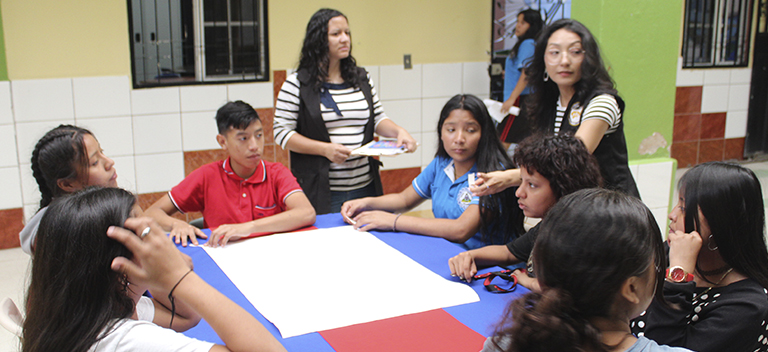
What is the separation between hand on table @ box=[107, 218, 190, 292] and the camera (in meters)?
1.08

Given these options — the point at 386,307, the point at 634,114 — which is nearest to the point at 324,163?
the point at 386,307

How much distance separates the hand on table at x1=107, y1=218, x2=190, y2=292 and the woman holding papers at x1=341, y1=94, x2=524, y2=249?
117 centimetres

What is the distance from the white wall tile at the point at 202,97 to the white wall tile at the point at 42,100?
70 centimetres

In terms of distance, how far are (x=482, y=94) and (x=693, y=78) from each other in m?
2.36

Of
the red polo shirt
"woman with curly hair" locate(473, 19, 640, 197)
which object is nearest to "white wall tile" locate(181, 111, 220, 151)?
the red polo shirt

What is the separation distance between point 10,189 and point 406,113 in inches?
112

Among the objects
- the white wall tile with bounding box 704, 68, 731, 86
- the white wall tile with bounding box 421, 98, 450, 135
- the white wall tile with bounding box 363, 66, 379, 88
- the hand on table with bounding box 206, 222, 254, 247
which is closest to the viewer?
the hand on table with bounding box 206, 222, 254, 247

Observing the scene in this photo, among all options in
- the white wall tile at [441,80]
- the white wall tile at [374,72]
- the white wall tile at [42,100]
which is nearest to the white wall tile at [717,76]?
the white wall tile at [441,80]

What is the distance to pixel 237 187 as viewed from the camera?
249cm

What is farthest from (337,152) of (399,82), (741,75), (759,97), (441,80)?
(759,97)

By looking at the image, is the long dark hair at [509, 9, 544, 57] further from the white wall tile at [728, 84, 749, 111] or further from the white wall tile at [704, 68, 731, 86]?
the white wall tile at [728, 84, 749, 111]

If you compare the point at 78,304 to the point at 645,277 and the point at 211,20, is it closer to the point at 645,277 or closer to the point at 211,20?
the point at 645,277

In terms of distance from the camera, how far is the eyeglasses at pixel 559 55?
2.26 m

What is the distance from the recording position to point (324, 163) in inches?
113
